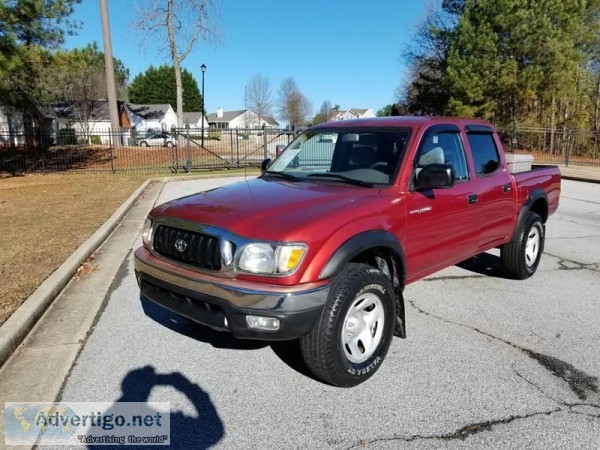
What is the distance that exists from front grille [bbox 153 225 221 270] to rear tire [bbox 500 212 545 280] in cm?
358

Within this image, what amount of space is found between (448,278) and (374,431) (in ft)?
10.4

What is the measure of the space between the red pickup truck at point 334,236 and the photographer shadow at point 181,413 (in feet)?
1.64

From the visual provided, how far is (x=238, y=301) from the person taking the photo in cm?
283

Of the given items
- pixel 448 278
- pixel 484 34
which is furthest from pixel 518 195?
pixel 484 34

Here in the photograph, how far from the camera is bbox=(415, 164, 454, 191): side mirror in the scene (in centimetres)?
353

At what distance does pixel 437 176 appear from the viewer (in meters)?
3.55

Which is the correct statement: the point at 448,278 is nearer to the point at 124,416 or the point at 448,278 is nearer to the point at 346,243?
the point at 346,243

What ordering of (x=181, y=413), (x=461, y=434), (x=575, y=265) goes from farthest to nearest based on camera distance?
(x=575, y=265)
(x=181, y=413)
(x=461, y=434)

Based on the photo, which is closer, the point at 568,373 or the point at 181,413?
the point at 181,413

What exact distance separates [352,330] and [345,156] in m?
1.70

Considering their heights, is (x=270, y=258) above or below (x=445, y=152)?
below

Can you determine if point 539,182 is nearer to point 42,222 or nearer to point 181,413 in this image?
point 181,413

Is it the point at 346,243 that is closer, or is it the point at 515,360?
the point at 346,243

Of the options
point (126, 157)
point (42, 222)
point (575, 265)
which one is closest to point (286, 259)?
point (575, 265)
